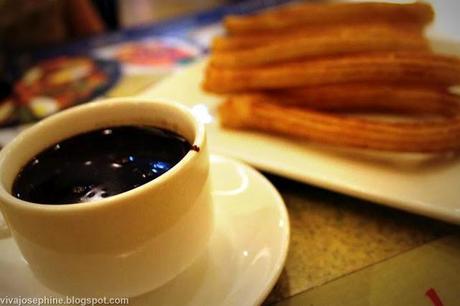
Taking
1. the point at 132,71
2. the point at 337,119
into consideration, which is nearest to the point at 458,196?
the point at 337,119

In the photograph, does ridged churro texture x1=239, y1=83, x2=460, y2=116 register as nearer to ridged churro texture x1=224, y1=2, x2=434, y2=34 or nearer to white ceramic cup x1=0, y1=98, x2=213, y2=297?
ridged churro texture x1=224, y1=2, x2=434, y2=34

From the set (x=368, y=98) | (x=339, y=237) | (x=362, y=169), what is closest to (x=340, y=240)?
(x=339, y=237)

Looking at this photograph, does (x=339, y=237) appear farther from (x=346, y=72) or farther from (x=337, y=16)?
(x=337, y=16)

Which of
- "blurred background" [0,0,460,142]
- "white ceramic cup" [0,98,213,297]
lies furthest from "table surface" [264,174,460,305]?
"blurred background" [0,0,460,142]

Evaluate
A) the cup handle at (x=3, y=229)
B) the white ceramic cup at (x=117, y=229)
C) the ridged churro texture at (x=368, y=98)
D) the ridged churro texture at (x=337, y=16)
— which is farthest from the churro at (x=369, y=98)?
the cup handle at (x=3, y=229)

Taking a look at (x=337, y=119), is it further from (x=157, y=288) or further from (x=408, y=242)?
(x=157, y=288)
